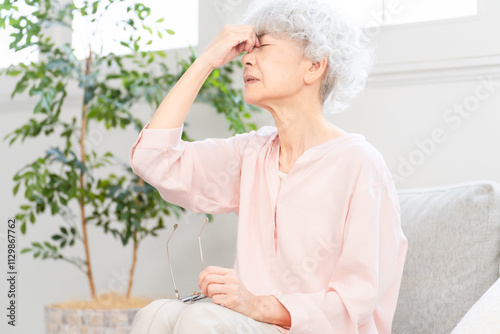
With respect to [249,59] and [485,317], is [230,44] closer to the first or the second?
[249,59]

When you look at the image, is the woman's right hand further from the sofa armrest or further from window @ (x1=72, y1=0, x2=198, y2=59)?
window @ (x1=72, y1=0, x2=198, y2=59)

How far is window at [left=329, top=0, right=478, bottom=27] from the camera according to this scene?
207 cm

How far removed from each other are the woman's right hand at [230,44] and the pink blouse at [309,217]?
0.19 meters

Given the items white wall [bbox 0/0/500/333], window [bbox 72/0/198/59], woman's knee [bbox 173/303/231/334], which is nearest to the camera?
woman's knee [bbox 173/303/231/334]

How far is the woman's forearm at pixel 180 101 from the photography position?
4.74 ft

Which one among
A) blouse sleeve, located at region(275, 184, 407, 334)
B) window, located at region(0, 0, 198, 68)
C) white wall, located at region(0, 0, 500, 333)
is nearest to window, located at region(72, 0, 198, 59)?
window, located at region(0, 0, 198, 68)

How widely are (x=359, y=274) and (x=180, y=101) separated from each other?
22.2 inches

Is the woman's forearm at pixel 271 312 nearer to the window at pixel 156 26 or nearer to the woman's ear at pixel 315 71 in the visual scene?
the woman's ear at pixel 315 71

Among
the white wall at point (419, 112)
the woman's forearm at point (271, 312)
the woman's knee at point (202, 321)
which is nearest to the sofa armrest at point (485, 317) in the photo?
the woman's forearm at point (271, 312)

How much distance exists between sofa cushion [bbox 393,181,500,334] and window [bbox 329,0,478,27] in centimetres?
71

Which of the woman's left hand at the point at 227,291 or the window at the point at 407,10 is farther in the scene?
the window at the point at 407,10

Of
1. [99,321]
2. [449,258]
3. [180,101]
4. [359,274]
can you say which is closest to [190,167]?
[180,101]

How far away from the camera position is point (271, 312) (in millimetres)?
1187

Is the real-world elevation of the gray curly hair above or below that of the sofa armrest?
above
